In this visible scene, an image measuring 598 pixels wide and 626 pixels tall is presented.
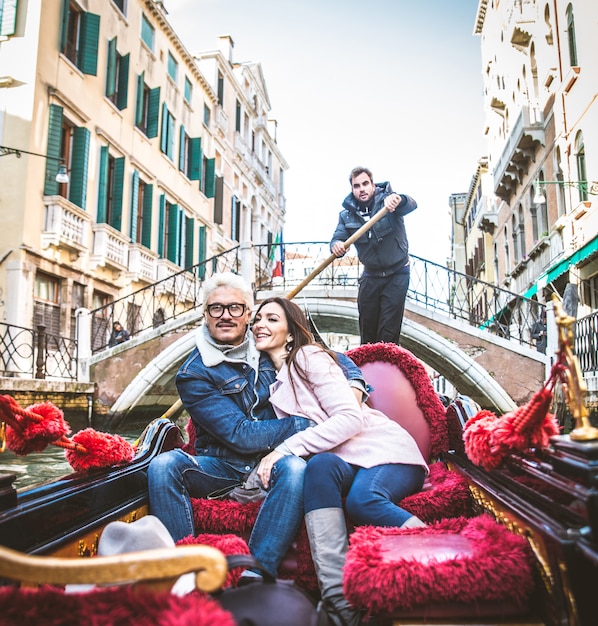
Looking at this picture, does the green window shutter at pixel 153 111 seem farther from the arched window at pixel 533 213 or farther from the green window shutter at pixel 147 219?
the arched window at pixel 533 213

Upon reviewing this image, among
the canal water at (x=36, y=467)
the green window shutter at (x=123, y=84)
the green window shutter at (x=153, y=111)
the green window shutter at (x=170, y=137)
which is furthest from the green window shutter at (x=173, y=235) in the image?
the canal water at (x=36, y=467)

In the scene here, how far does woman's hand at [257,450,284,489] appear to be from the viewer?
1437mm

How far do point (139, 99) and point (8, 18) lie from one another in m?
2.94

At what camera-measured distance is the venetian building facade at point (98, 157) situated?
752cm

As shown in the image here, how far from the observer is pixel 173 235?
11.8 meters

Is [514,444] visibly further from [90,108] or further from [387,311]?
[90,108]

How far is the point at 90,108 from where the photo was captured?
8.90m

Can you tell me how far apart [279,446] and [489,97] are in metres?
16.0

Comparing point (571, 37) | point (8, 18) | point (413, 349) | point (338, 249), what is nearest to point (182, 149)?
point (8, 18)

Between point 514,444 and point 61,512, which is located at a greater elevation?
point 514,444

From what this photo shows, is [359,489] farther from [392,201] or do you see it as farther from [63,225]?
[63,225]

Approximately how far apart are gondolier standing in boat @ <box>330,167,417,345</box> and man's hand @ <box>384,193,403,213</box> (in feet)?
0.32

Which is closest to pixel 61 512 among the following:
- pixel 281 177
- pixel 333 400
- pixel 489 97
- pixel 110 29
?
pixel 333 400

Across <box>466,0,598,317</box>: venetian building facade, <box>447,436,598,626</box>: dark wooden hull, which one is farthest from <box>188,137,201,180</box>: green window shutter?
<box>447,436,598,626</box>: dark wooden hull
